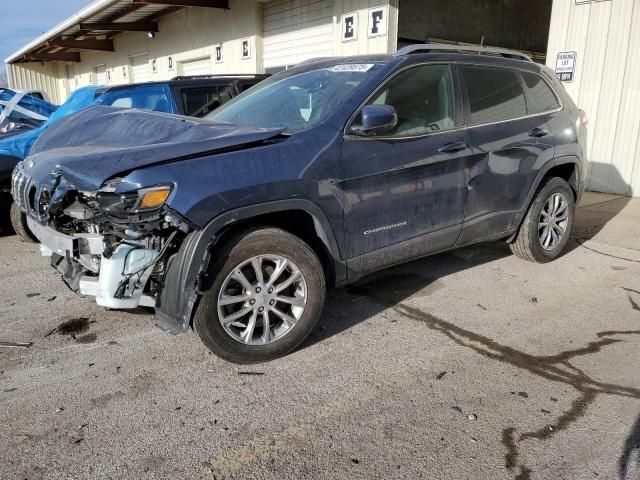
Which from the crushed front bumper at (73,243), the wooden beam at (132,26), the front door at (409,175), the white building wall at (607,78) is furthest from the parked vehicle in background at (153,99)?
the wooden beam at (132,26)

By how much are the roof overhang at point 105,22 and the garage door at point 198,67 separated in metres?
1.60

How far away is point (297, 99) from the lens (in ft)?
12.6

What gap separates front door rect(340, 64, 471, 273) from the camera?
342 centimetres

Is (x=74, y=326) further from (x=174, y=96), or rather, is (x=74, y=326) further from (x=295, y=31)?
(x=295, y=31)

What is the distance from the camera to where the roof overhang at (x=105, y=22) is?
13780 millimetres

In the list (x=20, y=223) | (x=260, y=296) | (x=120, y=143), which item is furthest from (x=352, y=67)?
(x=20, y=223)

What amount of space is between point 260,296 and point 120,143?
1277 millimetres

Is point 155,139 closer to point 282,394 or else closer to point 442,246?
point 282,394

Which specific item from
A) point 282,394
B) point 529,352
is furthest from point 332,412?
point 529,352

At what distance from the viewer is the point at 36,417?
2.71 meters

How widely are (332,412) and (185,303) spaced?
978mm

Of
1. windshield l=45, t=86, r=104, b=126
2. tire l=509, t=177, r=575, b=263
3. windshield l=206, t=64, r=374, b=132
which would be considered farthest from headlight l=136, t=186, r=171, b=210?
windshield l=45, t=86, r=104, b=126

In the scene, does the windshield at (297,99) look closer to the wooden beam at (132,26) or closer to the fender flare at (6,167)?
the fender flare at (6,167)

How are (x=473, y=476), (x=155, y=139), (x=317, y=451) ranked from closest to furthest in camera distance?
(x=473, y=476)
(x=317, y=451)
(x=155, y=139)
